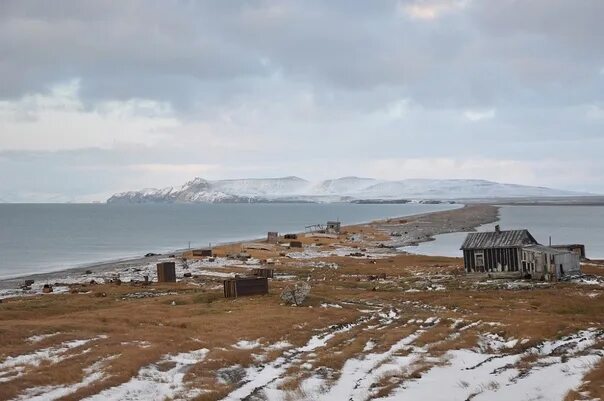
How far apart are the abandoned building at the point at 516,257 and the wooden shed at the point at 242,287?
952 inches

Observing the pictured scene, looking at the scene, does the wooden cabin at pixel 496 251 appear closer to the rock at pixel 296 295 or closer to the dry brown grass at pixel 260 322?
the dry brown grass at pixel 260 322

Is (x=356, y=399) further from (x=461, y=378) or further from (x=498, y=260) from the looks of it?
(x=498, y=260)

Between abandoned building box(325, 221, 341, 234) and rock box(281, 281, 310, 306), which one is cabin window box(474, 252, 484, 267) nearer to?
rock box(281, 281, 310, 306)

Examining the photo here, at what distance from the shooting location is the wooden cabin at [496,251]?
5694 cm

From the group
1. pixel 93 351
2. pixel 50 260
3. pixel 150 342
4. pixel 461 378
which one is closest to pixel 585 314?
pixel 461 378

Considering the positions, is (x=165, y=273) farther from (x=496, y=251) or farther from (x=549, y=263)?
(x=549, y=263)

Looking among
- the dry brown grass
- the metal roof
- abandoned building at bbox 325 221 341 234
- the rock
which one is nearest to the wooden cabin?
A: the metal roof

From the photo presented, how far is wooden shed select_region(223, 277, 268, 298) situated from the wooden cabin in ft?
79.0

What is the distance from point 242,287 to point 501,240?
1076 inches

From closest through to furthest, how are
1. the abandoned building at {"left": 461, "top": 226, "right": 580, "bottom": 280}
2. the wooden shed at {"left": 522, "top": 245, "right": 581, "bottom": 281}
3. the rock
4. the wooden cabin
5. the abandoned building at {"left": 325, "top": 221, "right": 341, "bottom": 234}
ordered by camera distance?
the rock → the wooden shed at {"left": 522, "top": 245, "right": 581, "bottom": 281} → the abandoned building at {"left": 461, "top": 226, "right": 580, "bottom": 280} → the wooden cabin → the abandoned building at {"left": 325, "top": 221, "right": 341, "bottom": 234}

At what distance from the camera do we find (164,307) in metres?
39.6

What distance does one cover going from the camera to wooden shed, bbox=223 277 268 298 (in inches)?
1762

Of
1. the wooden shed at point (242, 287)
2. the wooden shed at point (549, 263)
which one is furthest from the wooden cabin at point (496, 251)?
the wooden shed at point (242, 287)

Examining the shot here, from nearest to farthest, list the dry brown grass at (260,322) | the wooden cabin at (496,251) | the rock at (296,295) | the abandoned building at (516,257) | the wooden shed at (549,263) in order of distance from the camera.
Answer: the dry brown grass at (260,322) → the rock at (296,295) → the wooden shed at (549,263) → the abandoned building at (516,257) → the wooden cabin at (496,251)
